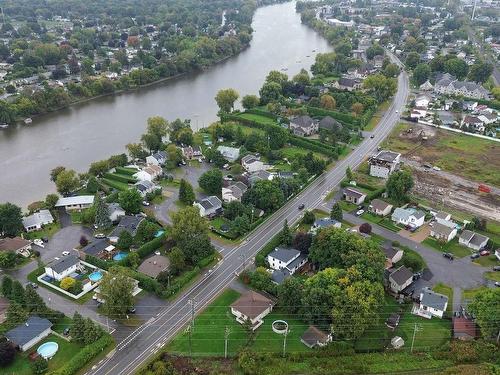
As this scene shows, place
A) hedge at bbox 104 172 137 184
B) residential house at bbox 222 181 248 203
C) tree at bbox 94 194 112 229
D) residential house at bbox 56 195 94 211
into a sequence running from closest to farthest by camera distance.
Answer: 1. tree at bbox 94 194 112 229
2. residential house at bbox 56 195 94 211
3. residential house at bbox 222 181 248 203
4. hedge at bbox 104 172 137 184

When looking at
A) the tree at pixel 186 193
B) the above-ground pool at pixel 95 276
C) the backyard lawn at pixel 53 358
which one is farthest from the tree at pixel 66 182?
the backyard lawn at pixel 53 358

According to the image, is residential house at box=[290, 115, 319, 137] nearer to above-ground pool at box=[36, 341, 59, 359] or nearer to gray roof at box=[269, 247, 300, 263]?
gray roof at box=[269, 247, 300, 263]

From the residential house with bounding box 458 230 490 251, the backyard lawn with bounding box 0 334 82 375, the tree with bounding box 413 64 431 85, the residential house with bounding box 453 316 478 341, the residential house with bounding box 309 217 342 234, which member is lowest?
the tree with bounding box 413 64 431 85

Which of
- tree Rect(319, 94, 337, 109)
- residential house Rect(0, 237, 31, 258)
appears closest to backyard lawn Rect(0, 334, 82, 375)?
residential house Rect(0, 237, 31, 258)

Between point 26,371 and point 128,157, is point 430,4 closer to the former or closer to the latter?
point 128,157

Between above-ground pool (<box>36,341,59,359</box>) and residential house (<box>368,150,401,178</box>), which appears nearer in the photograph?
above-ground pool (<box>36,341,59,359</box>)

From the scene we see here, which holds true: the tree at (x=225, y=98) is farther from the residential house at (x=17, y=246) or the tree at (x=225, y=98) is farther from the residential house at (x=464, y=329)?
the residential house at (x=464, y=329)

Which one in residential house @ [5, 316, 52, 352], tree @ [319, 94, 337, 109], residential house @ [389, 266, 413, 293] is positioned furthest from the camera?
tree @ [319, 94, 337, 109]
